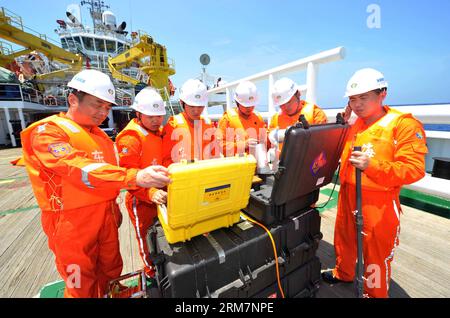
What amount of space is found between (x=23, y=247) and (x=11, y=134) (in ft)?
54.3

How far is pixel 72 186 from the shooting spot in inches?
61.6

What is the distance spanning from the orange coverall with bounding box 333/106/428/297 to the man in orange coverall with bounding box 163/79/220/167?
5.37 ft

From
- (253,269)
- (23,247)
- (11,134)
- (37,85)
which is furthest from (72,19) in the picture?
(253,269)

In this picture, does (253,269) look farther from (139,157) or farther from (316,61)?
(316,61)

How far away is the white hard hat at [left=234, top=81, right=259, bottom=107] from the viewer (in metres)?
3.07

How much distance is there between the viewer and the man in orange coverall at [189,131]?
2420 millimetres

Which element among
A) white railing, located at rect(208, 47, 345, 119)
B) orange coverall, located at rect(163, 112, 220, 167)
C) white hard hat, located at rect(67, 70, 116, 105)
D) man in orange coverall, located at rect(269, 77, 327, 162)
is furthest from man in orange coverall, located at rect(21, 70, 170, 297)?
white railing, located at rect(208, 47, 345, 119)

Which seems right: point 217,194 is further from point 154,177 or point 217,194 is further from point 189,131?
point 189,131

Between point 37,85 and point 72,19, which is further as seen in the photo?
point 72,19

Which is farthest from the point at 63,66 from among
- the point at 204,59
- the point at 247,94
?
the point at 247,94

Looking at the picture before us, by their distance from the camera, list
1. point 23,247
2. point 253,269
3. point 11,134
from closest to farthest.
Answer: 1. point 253,269
2. point 23,247
3. point 11,134

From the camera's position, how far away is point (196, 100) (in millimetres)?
2510

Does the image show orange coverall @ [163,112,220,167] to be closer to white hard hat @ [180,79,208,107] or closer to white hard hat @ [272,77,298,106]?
white hard hat @ [180,79,208,107]

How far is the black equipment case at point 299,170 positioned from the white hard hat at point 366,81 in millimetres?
255
